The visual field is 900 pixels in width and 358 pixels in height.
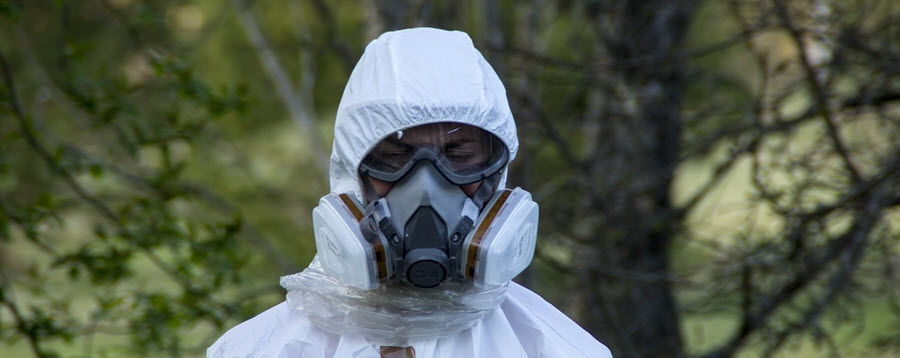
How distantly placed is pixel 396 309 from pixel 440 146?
0.36 metres

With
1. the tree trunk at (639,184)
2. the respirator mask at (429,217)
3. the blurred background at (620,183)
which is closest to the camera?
the respirator mask at (429,217)

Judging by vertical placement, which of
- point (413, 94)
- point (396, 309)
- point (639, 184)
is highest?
point (413, 94)

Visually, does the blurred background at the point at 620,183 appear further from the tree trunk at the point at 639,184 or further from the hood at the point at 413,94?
the hood at the point at 413,94

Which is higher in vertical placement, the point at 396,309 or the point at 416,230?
the point at 416,230

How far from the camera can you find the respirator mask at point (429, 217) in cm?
199

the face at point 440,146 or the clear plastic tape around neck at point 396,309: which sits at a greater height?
the face at point 440,146

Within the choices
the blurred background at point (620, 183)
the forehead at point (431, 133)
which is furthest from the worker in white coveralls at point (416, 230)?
the blurred background at point (620, 183)

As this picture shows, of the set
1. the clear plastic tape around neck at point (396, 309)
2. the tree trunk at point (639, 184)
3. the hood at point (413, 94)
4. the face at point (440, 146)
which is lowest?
the tree trunk at point (639, 184)

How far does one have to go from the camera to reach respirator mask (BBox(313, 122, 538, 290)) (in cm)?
199

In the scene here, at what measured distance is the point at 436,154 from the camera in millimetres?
2051

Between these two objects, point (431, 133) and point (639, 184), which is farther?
point (639, 184)

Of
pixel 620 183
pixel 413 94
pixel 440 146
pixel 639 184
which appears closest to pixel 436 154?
pixel 440 146

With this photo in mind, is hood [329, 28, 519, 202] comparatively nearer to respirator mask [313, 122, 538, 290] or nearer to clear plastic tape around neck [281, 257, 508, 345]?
respirator mask [313, 122, 538, 290]

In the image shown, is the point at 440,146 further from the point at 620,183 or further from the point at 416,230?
the point at 620,183
